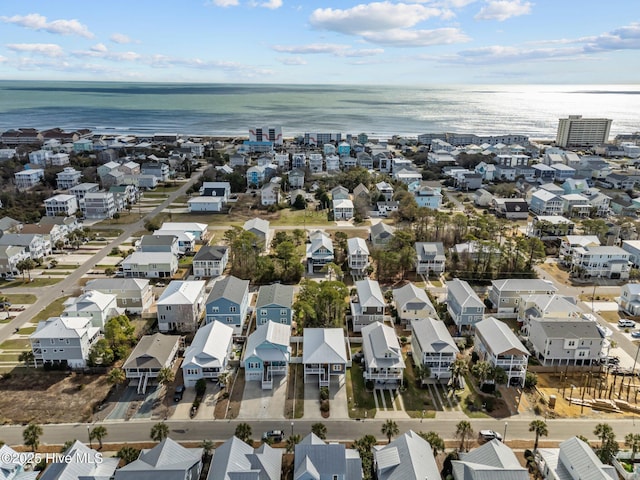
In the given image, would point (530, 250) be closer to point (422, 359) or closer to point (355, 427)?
point (422, 359)

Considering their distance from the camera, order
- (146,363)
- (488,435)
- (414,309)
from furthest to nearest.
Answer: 1. (414,309)
2. (146,363)
3. (488,435)

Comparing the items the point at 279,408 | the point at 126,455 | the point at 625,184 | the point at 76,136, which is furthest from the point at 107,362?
the point at 76,136

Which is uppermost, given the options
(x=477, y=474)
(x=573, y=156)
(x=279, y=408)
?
(x=573, y=156)

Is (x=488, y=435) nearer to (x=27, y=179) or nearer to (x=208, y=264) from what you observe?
(x=208, y=264)

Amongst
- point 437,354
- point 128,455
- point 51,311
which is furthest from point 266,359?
point 51,311

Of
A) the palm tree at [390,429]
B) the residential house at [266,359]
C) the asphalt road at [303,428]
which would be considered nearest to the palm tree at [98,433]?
the asphalt road at [303,428]

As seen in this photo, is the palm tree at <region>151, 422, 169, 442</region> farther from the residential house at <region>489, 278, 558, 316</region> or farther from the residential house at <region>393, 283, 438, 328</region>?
the residential house at <region>489, 278, 558, 316</region>
